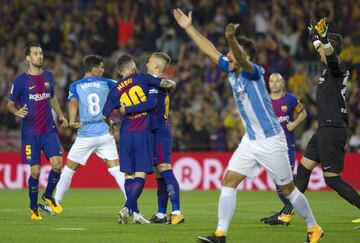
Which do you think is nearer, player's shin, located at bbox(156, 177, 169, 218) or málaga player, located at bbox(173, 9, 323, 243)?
málaga player, located at bbox(173, 9, 323, 243)

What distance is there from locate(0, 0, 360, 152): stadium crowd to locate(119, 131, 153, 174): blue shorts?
10.1 metres

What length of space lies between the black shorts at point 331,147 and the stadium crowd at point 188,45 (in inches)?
409

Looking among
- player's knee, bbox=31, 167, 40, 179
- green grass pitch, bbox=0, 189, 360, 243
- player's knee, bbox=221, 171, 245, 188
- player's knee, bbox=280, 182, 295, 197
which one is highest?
player's knee, bbox=31, 167, 40, 179

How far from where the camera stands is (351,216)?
1495 cm

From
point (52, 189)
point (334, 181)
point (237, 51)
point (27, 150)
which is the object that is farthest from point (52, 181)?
point (237, 51)

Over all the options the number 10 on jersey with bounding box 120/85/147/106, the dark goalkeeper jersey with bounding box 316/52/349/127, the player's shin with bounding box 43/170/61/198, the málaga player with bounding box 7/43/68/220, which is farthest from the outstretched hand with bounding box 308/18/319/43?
the player's shin with bounding box 43/170/61/198

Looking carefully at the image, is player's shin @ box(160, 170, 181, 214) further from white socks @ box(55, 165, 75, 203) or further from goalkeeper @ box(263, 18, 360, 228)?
white socks @ box(55, 165, 75, 203)

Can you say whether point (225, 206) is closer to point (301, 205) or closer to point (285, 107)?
point (301, 205)

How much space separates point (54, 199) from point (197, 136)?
8.96 meters

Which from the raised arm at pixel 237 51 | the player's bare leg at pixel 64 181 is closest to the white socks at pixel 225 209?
the raised arm at pixel 237 51

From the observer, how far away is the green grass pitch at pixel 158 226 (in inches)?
448

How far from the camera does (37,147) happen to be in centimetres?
1449

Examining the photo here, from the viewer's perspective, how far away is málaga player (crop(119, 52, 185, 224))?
1350 cm

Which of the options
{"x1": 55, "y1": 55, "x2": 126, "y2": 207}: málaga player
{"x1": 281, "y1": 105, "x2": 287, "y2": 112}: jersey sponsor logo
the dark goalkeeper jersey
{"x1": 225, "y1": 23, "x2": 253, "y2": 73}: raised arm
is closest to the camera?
{"x1": 225, "y1": 23, "x2": 253, "y2": 73}: raised arm
